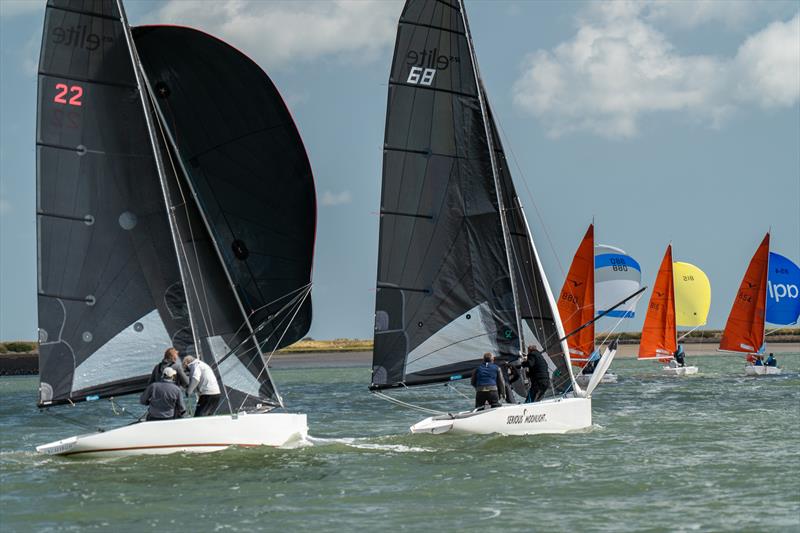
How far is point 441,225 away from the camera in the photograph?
84.0ft

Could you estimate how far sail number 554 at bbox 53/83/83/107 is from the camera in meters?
21.4

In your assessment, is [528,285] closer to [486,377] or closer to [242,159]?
[486,377]

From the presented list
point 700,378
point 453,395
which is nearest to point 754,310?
point 700,378

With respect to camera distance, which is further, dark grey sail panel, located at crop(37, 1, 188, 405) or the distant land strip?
the distant land strip

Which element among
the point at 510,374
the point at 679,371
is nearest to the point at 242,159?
the point at 510,374

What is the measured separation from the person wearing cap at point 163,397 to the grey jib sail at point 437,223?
18.4 ft

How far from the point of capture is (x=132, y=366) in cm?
2181

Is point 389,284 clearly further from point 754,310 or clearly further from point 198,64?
point 754,310

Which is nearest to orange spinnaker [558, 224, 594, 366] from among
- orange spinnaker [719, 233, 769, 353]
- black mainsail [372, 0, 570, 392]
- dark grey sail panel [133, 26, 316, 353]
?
orange spinnaker [719, 233, 769, 353]

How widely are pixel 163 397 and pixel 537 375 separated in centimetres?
787

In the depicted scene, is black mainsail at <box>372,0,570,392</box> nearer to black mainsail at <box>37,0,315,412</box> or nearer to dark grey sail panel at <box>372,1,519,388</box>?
dark grey sail panel at <box>372,1,519,388</box>

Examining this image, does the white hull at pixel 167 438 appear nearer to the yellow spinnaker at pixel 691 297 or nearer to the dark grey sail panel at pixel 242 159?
the dark grey sail panel at pixel 242 159

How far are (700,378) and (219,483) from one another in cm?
3993

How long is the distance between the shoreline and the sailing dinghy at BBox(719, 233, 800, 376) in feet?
92.9
